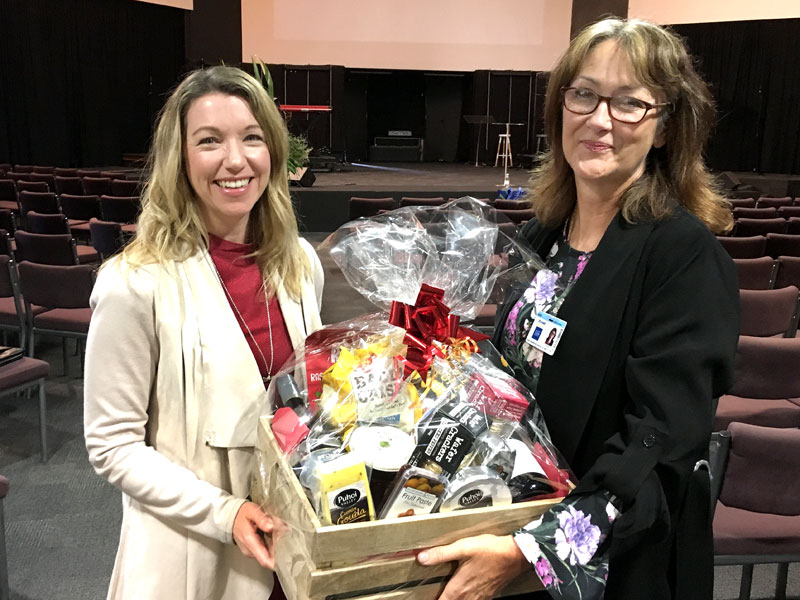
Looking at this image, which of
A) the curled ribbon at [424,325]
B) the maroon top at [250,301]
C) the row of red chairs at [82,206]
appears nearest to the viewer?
the curled ribbon at [424,325]

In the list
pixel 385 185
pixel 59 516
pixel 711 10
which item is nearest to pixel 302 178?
pixel 385 185

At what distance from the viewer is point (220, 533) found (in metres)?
1.22

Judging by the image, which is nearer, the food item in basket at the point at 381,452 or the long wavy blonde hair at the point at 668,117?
the food item in basket at the point at 381,452

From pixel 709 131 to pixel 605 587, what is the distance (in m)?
0.81

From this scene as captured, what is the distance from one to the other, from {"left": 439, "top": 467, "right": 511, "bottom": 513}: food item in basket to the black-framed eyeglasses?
641mm

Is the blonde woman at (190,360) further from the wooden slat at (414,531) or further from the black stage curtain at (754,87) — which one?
the black stage curtain at (754,87)

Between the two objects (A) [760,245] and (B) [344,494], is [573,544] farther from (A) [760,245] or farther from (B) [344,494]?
(A) [760,245]

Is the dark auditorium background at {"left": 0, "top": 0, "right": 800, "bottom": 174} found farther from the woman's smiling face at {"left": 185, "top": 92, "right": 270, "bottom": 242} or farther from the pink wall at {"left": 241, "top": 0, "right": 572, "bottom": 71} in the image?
the woman's smiling face at {"left": 185, "top": 92, "right": 270, "bottom": 242}

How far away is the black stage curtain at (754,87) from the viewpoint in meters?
12.9

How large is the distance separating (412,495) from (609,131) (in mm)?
704

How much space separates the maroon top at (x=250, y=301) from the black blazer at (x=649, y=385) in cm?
55

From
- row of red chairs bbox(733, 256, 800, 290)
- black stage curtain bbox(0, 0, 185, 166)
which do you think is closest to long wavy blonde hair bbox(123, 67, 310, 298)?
row of red chairs bbox(733, 256, 800, 290)

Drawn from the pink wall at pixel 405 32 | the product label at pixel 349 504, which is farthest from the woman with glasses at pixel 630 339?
the pink wall at pixel 405 32

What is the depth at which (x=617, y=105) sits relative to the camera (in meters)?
1.15
